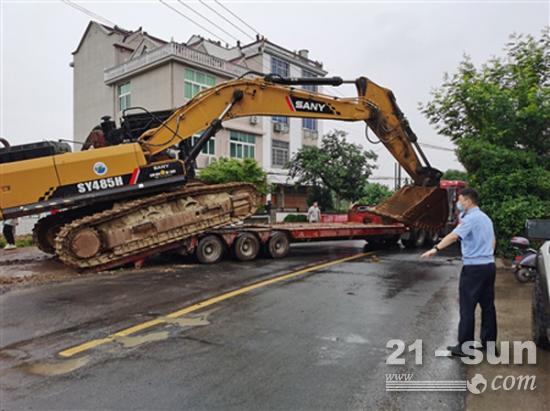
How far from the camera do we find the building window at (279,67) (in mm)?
33459

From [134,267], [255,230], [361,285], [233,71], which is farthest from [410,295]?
[233,71]

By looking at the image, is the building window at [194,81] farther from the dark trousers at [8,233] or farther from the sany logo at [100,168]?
the sany logo at [100,168]

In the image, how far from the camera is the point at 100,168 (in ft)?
30.6

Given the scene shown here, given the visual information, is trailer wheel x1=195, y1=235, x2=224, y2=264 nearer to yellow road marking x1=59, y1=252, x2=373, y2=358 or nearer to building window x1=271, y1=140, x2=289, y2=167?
yellow road marking x1=59, y1=252, x2=373, y2=358

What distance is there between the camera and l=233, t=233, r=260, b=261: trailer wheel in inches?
439

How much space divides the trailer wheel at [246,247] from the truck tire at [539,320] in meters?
7.38

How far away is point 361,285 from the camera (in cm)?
820

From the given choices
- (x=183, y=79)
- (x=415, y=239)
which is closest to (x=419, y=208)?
(x=415, y=239)

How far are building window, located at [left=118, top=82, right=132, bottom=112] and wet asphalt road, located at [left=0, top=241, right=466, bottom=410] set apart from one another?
893 inches

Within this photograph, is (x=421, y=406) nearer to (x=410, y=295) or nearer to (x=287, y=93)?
(x=410, y=295)

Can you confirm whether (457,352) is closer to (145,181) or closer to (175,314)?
(175,314)

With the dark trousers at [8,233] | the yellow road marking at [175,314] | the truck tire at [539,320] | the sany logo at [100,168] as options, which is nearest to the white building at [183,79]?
the dark trousers at [8,233]

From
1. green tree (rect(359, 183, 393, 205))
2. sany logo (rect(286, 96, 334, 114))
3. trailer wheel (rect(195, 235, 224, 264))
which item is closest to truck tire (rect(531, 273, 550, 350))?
trailer wheel (rect(195, 235, 224, 264))

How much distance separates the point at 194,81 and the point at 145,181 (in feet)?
62.8
